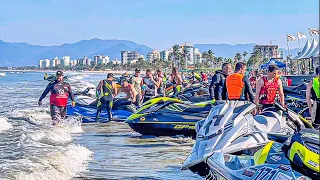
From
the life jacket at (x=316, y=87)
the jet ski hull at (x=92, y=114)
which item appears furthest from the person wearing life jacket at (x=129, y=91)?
the life jacket at (x=316, y=87)

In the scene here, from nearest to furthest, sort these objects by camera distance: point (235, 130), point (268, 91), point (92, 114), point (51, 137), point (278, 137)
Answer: point (278, 137) < point (235, 130) < point (268, 91) < point (51, 137) < point (92, 114)

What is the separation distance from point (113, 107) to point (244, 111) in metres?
10.0

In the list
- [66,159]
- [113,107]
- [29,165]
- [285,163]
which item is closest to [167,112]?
[66,159]

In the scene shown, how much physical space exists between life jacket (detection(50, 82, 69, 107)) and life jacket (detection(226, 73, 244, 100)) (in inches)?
165

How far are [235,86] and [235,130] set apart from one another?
10.6 ft

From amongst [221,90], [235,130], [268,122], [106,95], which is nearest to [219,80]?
[221,90]

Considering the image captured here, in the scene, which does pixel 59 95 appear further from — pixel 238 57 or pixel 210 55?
pixel 210 55

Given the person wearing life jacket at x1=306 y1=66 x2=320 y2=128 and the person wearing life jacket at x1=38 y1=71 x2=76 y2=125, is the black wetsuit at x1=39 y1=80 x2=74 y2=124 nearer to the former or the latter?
the person wearing life jacket at x1=38 y1=71 x2=76 y2=125

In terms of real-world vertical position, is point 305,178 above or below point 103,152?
above

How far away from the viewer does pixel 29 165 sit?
813cm

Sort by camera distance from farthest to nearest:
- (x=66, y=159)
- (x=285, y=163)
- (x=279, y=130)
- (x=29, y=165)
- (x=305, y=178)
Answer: (x=66, y=159)
(x=29, y=165)
(x=279, y=130)
(x=285, y=163)
(x=305, y=178)

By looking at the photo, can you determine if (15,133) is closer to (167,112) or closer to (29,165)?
(167,112)

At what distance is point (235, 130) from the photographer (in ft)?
19.0

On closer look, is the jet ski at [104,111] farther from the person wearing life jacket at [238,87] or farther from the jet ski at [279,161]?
the jet ski at [279,161]
